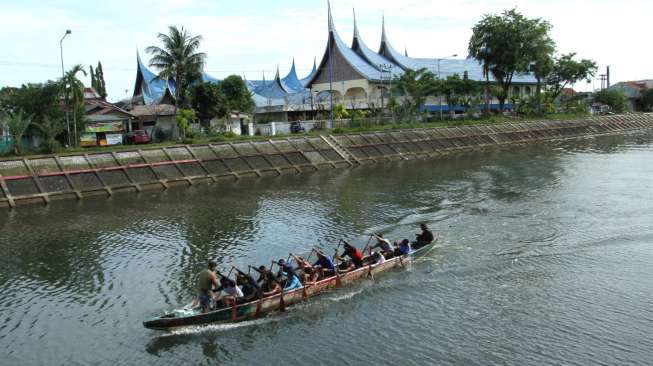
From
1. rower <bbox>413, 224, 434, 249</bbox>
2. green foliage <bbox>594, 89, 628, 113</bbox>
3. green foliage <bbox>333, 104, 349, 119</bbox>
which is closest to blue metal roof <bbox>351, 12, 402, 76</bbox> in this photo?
green foliage <bbox>333, 104, 349, 119</bbox>

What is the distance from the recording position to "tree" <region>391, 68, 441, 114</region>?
2953 inches

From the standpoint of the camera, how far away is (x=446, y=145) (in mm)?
61281

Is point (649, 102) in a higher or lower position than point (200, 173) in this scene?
higher

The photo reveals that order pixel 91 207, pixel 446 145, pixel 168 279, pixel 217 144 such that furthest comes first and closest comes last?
pixel 446 145 < pixel 217 144 < pixel 91 207 < pixel 168 279

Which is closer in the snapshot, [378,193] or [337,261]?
[337,261]

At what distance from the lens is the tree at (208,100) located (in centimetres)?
5806

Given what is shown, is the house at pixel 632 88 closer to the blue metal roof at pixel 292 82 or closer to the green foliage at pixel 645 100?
the green foliage at pixel 645 100

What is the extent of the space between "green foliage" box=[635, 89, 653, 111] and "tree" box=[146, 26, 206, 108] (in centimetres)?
10152

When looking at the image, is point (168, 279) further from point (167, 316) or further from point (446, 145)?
point (446, 145)

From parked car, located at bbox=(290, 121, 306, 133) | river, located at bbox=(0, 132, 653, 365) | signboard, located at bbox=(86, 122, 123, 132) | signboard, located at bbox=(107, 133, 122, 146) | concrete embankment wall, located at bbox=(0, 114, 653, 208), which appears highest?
signboard, located at bbox=(86, 122, 123, 132)

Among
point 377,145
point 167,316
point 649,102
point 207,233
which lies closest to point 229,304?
point 167,316

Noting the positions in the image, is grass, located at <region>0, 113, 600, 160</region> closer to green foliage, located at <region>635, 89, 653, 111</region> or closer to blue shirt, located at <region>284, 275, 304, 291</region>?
blue shirt, located at <region>284, 275, 304, 291</region>

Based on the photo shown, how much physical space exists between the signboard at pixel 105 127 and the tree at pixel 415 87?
120 ft

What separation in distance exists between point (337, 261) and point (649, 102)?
397 feet
